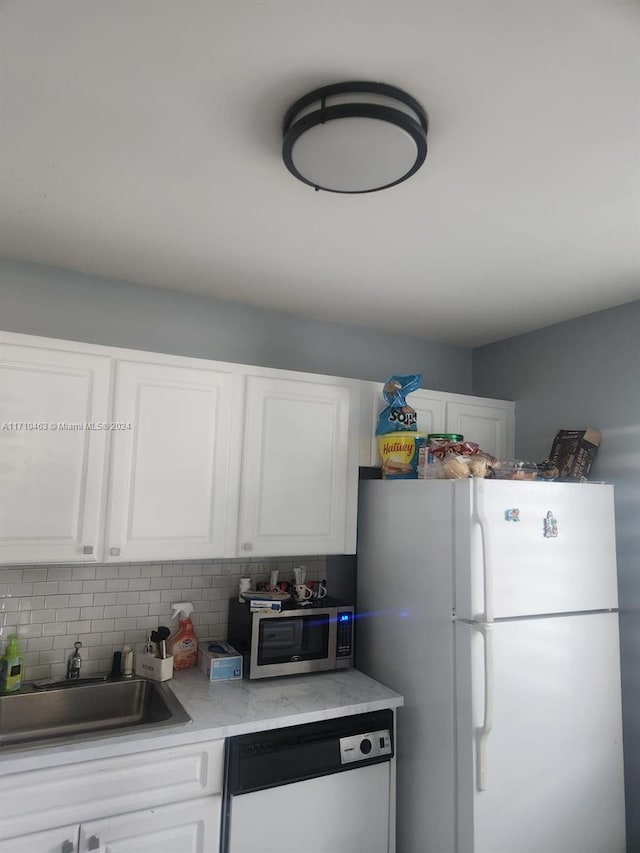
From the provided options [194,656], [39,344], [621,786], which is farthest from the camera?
[194,656]

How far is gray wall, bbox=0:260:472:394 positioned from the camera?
229 cm

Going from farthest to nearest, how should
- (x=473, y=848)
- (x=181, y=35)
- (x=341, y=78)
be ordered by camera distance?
(x=473, y=848)
(x=341, y=78)
(x=181, y=35)

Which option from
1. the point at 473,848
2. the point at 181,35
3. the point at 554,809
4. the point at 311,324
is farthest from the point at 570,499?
the point at 181,35

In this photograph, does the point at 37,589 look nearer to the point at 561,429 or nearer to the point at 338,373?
the point at 338,373

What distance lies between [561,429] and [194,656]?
80.2 inches

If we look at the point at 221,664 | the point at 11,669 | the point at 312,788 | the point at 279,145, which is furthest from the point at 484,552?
the point at 11,669

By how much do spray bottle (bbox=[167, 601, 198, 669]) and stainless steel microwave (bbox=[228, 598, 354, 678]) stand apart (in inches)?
7.0

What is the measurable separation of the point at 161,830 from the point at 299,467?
1.35 meters

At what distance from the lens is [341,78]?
1.19 metres

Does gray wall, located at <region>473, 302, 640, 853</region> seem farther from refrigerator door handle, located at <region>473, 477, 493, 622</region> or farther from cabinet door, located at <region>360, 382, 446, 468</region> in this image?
refrigerator door handle, located at <region>473, 477, 493, 622</region>

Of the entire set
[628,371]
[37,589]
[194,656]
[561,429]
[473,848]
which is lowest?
[473,848]

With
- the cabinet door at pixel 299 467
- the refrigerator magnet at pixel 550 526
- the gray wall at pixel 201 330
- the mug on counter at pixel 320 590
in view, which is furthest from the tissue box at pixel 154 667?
the refrigerator magnet at pixel 550 526

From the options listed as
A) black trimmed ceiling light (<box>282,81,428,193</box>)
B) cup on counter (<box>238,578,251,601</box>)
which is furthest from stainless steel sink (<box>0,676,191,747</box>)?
black trimmed ceiling light (<box>282,81,428,193</box>)

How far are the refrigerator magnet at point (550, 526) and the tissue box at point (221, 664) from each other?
52.9 inches
